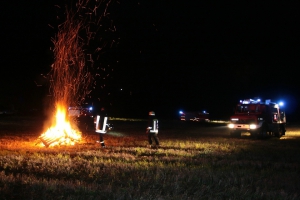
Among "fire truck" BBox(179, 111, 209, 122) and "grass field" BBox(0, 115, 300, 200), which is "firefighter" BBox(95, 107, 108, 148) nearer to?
"grass field" BBox(0, 115, 300, 200)

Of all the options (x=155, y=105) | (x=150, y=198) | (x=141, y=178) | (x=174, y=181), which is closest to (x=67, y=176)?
(x=141, y=178)

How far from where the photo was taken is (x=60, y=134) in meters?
20.1

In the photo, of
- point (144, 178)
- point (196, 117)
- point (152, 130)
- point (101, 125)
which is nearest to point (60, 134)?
point (101, 125)

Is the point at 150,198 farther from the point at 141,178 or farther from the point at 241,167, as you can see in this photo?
the point at 241,167

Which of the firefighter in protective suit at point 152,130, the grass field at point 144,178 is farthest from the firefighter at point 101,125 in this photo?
the grass field at point 144,178

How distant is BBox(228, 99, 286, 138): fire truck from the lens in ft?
93.4

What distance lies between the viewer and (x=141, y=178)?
10523mm

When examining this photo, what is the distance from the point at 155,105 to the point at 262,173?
A: 71295mm

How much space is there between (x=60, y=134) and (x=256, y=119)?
1353cm

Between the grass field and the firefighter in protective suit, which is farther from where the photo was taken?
the firefighter in protective suit

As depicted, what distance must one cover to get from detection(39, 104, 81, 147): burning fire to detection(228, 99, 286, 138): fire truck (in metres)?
11.3

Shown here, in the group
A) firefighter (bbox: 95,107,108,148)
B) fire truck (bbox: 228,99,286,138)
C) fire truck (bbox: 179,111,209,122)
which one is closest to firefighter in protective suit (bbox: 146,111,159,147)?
firefighter (bbox: 95,107,108,148)

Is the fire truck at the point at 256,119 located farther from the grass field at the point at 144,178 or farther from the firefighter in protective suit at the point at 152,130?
the grass field at the point at 144,178

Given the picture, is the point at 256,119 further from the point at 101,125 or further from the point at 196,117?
the point at 196,117
